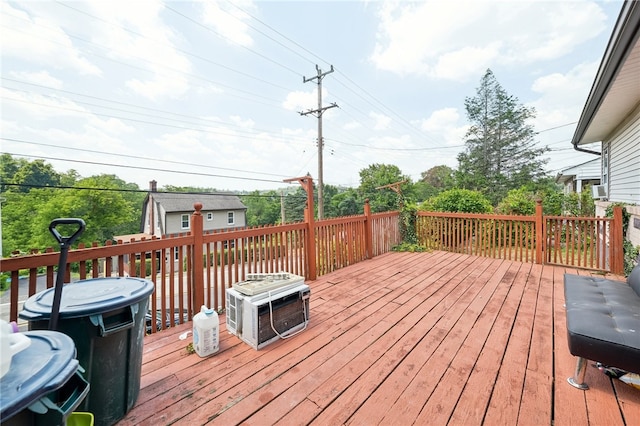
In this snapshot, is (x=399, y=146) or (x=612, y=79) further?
(x=399, y=146)

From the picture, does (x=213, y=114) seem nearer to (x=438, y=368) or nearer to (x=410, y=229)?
(x=410, y=229)

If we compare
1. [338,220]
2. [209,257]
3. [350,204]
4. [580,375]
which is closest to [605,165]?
[338,220]

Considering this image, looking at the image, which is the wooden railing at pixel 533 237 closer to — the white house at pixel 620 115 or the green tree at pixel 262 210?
the white house at pixel 620 115

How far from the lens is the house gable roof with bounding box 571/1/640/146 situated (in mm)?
2107

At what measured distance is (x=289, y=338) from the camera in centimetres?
229

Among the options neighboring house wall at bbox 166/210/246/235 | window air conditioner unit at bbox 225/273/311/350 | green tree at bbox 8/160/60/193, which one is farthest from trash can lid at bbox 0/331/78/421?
green tree at bbox 8/160/60/193

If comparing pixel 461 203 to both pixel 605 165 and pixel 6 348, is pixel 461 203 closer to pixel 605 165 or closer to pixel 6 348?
pixel 605 165

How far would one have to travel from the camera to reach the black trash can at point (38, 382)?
0.66 metres

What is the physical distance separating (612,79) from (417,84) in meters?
10.2

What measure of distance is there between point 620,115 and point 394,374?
20.6 feet

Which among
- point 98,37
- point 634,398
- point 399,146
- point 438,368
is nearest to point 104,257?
point 438,368

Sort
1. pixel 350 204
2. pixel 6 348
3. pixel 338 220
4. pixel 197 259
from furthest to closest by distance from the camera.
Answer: pixel 350 204
pixel 338 220
pixel 197 259
pixel 6 348

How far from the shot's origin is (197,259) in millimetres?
2607

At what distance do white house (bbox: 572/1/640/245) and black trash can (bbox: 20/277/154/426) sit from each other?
3.80 metres
